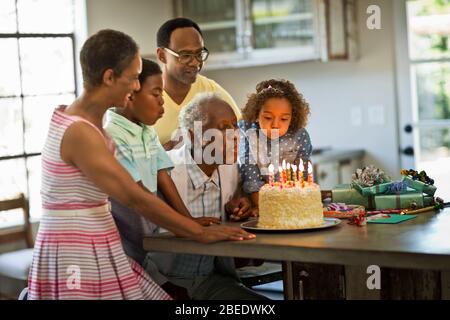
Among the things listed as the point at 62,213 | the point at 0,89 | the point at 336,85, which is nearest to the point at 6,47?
the point at 0,89

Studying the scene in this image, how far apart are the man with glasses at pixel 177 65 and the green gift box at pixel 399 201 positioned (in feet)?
2.43

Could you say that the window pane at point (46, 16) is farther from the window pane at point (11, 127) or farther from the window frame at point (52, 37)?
the window pane at point (11, 127)

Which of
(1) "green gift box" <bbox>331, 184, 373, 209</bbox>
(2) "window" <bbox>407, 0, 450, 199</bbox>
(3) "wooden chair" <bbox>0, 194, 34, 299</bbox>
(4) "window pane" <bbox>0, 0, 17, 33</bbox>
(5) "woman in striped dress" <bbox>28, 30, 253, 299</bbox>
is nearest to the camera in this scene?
(5) "woman in striped dress" <bbox>28, 30, 253, 299</bbox>

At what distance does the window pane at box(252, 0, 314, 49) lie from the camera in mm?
5445

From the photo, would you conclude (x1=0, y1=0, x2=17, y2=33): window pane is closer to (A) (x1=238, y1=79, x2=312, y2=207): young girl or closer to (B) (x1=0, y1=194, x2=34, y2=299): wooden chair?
(B) (x1=0, y1=194, x2=34, y2=299): wooden chair

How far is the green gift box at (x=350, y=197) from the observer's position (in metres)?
2.87

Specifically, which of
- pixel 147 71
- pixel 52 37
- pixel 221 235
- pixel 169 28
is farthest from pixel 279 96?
pixel 52 37

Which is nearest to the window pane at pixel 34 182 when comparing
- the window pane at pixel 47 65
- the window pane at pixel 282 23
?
the window pane at pixel 47 65

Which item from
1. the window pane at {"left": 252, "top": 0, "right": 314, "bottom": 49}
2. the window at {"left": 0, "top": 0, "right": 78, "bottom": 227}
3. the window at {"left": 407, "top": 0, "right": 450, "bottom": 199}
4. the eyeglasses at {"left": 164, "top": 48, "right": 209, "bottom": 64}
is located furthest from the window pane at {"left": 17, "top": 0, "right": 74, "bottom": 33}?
the window at {"left": 407, "top": 0, "right": 450, "bottom": 199}

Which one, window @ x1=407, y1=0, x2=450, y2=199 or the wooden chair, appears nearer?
the wooden chair

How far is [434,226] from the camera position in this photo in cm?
243

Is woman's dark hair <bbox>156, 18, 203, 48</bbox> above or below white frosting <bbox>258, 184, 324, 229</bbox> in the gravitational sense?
above

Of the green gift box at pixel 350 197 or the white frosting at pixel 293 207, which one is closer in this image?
the white frosting at pixel 293 207

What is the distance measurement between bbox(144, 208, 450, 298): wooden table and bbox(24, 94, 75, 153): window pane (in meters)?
2.69
